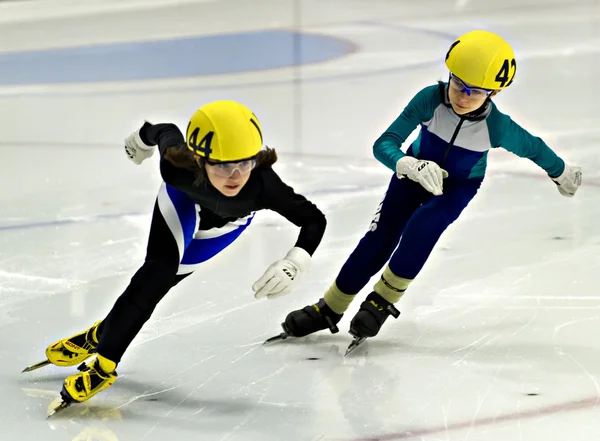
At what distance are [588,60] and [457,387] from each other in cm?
578

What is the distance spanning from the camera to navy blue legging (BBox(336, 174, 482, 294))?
322 cm

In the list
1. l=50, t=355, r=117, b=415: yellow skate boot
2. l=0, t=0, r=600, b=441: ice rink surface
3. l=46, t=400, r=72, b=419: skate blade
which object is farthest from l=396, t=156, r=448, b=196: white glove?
l=46, t=400, r=72, b=419: skate blade

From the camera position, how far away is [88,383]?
282 cm

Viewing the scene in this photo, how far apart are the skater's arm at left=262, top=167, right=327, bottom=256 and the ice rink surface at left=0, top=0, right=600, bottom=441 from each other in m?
0.46

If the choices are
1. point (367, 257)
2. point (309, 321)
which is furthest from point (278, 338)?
point (367, 257)

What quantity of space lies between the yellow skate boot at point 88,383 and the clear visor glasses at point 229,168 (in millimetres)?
601

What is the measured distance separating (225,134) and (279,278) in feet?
1.33

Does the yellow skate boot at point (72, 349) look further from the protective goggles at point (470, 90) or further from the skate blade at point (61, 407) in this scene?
the protective goggles at point (470, 90)

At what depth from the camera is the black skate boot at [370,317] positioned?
10.9 ft

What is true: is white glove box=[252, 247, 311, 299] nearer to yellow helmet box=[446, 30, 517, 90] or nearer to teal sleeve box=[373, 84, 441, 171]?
teal sleeve box=[373, 84, 441, 171]

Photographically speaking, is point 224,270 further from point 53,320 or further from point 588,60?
point 588,60

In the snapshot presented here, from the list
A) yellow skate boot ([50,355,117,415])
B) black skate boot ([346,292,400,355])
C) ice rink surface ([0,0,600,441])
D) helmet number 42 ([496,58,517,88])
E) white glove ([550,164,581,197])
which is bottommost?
ice rink surface ([0,0,600,441])

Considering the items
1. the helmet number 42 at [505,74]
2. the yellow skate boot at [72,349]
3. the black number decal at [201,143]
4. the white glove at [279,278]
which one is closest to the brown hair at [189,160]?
the black number decal at [201,143]

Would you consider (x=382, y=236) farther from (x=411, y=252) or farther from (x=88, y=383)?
(x=88, y=383)
